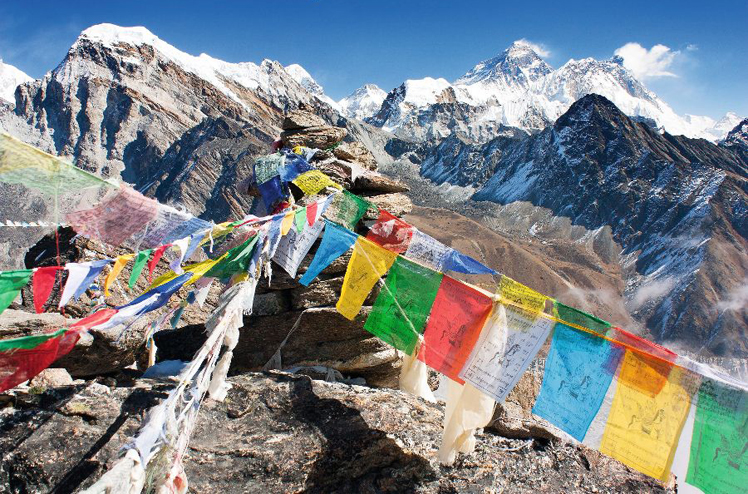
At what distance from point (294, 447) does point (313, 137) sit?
7.45 meters

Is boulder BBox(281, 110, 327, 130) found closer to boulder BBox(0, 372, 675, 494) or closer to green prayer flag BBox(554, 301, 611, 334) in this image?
boulder BBox(0, 372, 675, 494)

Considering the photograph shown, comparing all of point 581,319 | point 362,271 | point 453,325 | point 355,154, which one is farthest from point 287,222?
point 355,154

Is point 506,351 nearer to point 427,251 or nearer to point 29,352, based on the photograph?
point 427,251

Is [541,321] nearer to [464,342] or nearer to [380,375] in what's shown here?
[464,342]

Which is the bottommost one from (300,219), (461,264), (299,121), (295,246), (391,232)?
(295,246)

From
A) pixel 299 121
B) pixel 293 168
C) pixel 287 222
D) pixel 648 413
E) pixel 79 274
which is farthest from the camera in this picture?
pixel 299 121

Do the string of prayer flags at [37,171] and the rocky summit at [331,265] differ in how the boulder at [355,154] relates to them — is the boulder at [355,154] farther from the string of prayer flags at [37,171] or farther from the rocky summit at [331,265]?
the string of prayer flags at [37,171]

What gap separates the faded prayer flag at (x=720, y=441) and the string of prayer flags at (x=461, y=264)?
2.72 metres

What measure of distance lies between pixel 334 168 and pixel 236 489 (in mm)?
6585

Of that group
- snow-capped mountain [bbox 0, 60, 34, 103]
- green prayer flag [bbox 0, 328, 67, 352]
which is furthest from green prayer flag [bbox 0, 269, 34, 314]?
snow-capped mountain [bbox 0, 60, 34, 103]

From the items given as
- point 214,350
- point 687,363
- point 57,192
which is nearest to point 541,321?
point 687,363

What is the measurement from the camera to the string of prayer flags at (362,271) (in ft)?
18.9

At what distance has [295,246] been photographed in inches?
269

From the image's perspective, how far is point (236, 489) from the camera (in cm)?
413
